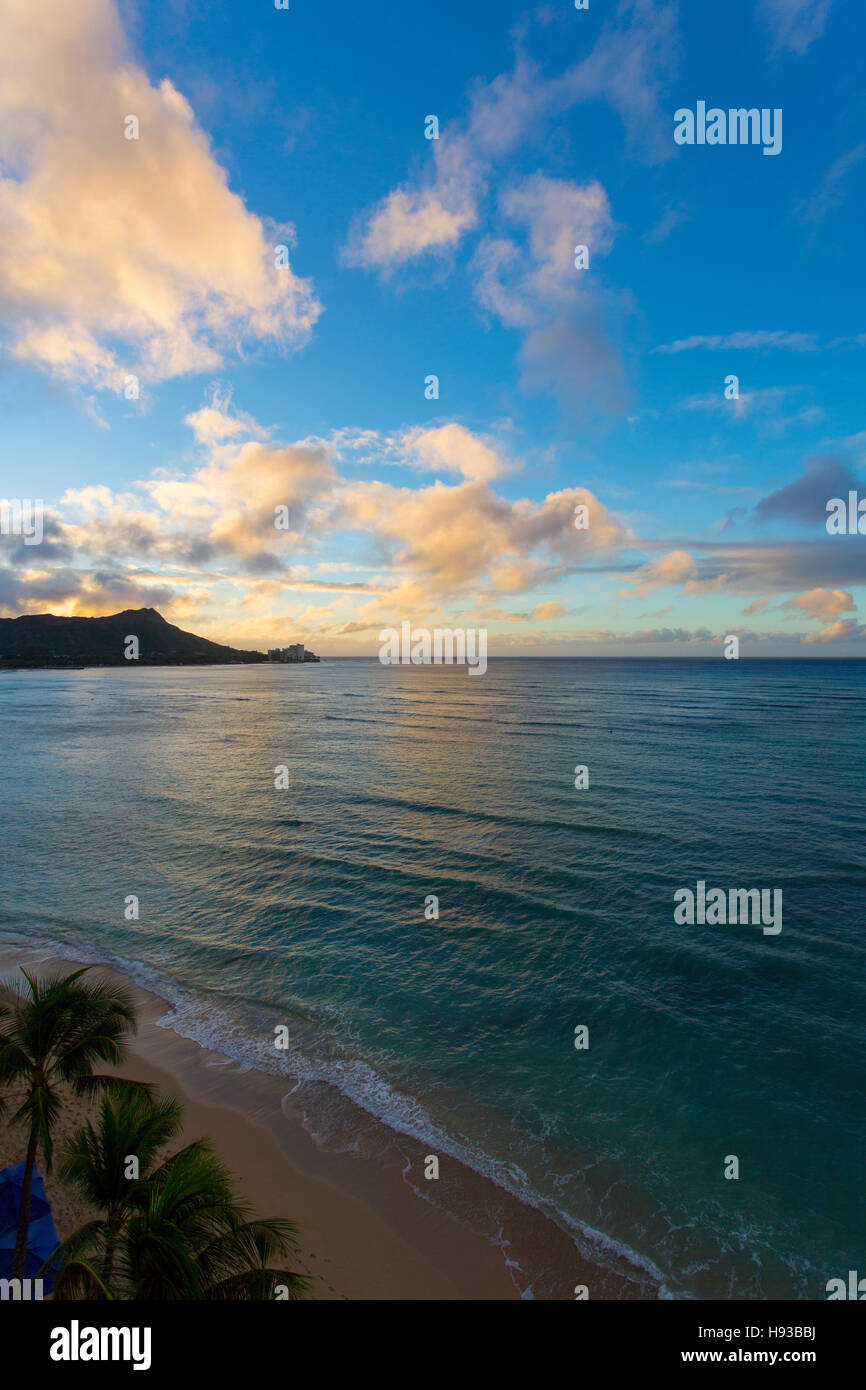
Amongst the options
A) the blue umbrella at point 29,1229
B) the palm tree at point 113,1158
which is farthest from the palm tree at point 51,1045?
the palm tree at point 113,1158

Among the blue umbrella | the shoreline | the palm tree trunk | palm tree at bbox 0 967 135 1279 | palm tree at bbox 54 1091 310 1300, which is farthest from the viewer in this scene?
the shoreline

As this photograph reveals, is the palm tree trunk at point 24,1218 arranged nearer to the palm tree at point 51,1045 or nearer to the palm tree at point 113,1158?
the palm tree at point 51,1045

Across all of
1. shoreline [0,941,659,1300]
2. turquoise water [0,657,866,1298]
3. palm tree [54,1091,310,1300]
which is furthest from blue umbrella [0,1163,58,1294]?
turquoise water [0,657,866,1298]

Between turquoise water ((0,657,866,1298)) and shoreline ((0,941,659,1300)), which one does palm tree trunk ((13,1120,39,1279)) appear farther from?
turquoise water ((0,657,866,1298))

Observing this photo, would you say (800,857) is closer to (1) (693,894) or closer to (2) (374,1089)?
(1) (693,894)

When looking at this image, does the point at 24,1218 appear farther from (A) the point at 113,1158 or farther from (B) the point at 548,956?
(B) the point at 548,956

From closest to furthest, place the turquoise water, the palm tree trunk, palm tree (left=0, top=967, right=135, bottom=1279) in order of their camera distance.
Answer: the palm tree trunk → palm tree (left=0, top=967, right=135, bottom=1279) → the turquoise water

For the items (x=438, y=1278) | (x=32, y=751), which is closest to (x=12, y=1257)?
(x=438, y=1278)

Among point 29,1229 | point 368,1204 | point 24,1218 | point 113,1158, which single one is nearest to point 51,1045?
point 24,1218
